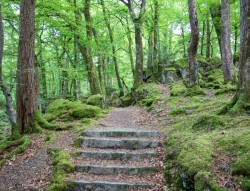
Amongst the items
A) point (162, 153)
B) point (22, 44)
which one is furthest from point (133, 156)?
point (22, 44)

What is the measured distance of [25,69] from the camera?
8203 mm

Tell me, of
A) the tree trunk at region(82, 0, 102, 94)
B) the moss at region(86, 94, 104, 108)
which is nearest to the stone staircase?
the moss at region(86, 94, 104, 108)

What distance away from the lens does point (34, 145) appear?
24.6 ft

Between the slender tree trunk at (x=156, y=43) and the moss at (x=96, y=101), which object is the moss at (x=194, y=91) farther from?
the slender tree trunk at (x=156, y=43)

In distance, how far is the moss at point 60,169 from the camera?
518cm

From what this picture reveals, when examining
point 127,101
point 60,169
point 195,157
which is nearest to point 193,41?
point 195,157

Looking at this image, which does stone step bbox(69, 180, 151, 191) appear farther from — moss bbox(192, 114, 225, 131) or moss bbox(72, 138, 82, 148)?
moss bbox(192, 114, 225, 131)

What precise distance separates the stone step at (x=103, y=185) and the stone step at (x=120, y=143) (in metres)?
1.76

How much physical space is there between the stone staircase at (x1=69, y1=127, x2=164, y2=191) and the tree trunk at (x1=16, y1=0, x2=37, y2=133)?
2.51 metres

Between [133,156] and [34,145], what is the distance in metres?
3.45

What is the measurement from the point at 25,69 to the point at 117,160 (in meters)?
4.77

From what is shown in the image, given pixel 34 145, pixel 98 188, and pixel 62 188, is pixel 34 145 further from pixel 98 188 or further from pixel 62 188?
pixel 98 188

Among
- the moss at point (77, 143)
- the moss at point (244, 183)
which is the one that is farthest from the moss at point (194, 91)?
the moss at point (244, 183)

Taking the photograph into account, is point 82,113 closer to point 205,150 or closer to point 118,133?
point 118,133
